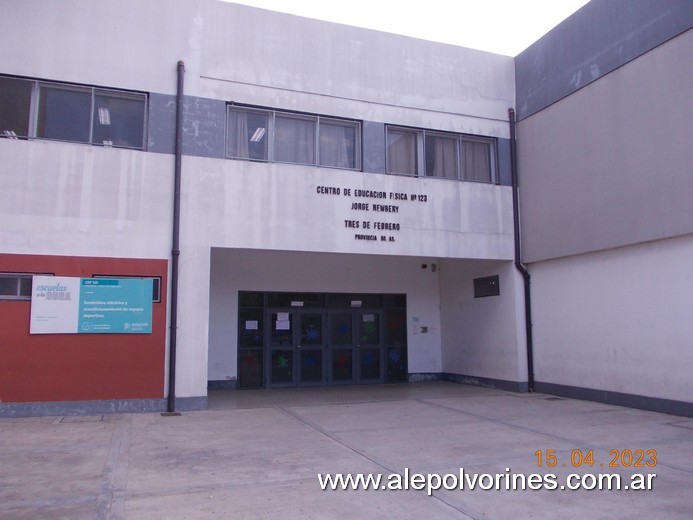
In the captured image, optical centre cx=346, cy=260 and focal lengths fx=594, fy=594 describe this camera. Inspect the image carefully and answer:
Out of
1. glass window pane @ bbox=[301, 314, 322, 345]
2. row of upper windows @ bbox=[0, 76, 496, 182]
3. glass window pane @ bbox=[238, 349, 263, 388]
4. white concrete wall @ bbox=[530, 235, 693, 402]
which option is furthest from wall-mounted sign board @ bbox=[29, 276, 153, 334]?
white concrete wall @ bbox=[530, 235, 693, 402]

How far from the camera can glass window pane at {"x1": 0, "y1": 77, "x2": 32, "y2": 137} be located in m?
10.6

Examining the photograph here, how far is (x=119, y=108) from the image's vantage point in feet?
37.5

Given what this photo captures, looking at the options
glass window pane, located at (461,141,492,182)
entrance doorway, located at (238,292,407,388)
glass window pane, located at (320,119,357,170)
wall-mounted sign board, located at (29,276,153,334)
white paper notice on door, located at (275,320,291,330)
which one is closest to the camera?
wall-mounted sign board, located at (29,276,153,334)

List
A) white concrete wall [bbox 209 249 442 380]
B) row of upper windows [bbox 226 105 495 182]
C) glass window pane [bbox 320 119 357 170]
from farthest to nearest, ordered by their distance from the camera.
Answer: white concrete wall [bbox 209 249 442 380], glass window pane [bbox 320 119 357 170], row of upper windows [bbox 226 105 495 182]

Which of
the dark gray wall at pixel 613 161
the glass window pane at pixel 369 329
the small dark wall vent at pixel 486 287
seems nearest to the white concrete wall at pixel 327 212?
the small dark wall vent at pixel 486 287

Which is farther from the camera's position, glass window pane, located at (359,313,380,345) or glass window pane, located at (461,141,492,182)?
glass window pane, located at (359,313,380,345)

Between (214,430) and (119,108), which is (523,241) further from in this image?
(119,108)

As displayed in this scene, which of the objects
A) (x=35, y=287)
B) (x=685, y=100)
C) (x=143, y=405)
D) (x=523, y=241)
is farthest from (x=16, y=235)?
(x=685, y=100)

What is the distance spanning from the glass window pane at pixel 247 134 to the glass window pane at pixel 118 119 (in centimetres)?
173

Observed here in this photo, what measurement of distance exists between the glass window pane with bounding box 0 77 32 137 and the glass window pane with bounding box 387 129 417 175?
727cm

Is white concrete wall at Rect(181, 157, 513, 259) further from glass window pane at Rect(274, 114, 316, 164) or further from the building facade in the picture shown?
glass window pane at Rect(274, 114, 316, 164)

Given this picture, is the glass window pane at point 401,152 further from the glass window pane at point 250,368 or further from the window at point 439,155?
the glass window pane at point 250,368

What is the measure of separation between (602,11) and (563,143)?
2708 mm

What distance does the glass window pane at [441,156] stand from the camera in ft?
45.5
